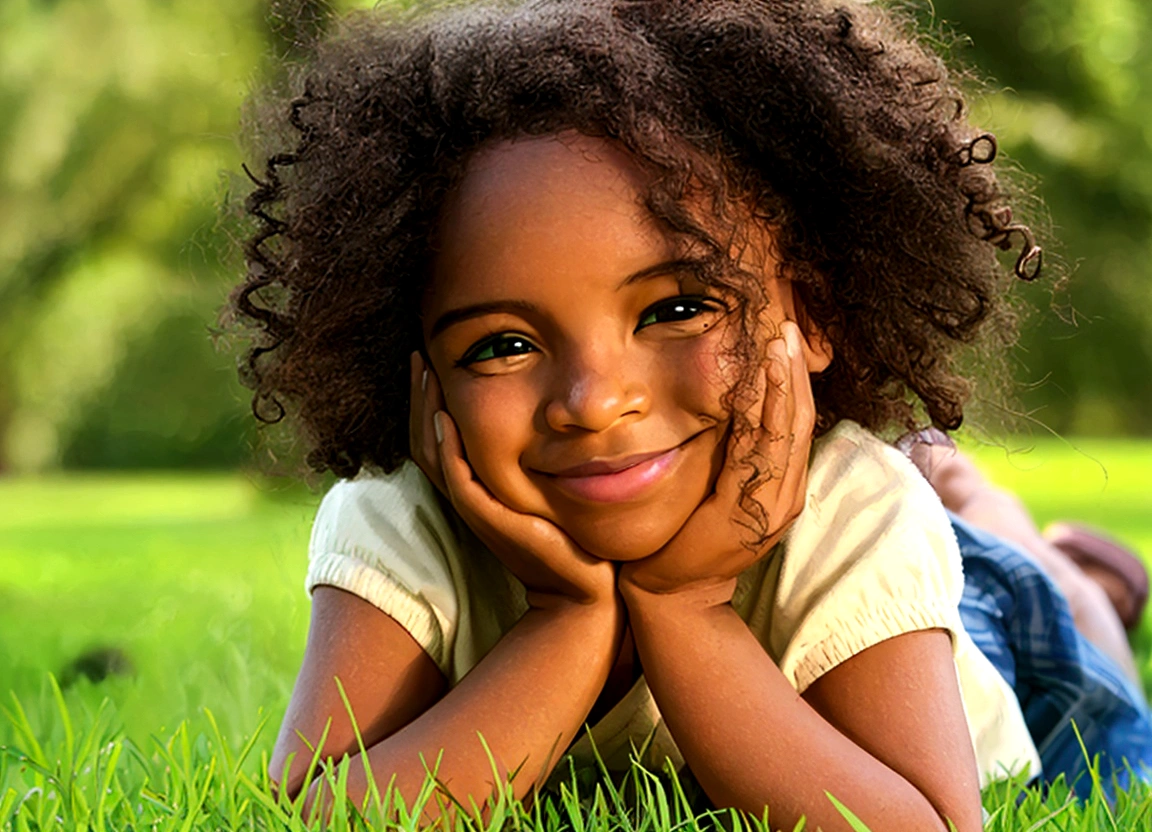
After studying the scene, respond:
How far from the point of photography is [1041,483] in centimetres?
1365

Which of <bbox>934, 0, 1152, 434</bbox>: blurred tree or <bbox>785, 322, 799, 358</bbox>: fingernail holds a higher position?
<bbox>785, 322, 799, 358</bbox>: fingernail

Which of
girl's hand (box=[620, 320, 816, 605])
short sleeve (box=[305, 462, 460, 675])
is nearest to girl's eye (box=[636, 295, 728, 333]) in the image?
girl's hand (box=[620, 320, 816, 605])

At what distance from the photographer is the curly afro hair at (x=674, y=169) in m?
1.94

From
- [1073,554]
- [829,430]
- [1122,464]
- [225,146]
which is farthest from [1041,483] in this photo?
[829,430]

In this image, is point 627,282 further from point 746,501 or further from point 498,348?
point 746,501

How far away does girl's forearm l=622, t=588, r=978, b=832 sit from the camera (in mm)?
1768

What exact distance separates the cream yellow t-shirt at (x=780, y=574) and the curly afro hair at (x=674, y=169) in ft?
0.50

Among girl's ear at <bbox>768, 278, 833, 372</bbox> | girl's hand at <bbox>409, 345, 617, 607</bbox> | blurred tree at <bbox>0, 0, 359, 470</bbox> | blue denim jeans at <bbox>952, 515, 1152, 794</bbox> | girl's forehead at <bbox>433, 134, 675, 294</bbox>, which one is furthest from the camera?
blurred tree at <bbox>0, 0, 359, 470</bbox>

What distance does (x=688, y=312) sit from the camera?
6.24 ft

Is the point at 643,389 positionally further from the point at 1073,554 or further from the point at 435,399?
the point at 1073,554

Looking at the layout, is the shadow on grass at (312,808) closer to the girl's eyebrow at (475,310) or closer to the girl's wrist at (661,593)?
the girl's wrist at (661,593)

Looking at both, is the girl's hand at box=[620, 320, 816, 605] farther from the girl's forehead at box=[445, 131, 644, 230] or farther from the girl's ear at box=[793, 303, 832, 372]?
the girl's forehead at box=[445, 131, 644, 230]

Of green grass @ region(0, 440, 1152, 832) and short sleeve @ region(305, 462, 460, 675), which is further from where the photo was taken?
short sleeve @ region(305, 462, 460, 675)

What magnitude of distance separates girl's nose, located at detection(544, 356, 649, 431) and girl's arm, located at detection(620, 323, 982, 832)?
18 centimetres
